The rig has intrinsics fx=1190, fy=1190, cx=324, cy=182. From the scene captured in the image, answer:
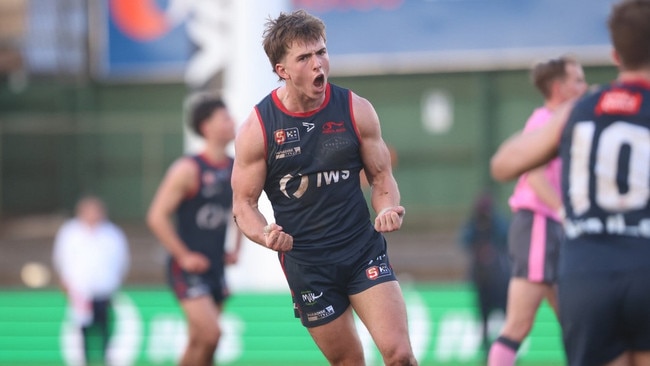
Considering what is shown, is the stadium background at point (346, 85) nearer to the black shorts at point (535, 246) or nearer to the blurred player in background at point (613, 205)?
Answer: the black shorts at point (535, 246)

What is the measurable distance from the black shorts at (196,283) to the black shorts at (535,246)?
7.98ft

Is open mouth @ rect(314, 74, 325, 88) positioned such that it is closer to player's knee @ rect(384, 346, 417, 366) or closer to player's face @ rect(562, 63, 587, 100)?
player's knee @ rect(384, 346, 417, 366)

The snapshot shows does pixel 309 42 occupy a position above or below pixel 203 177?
above

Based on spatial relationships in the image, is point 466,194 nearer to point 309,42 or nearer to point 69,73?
point 69,73

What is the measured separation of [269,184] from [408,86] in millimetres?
17875

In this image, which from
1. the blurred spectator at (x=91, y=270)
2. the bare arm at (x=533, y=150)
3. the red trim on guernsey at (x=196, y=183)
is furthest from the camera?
the blurred spectator at (x=91, y=270)

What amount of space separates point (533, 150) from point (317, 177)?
68.1 inches

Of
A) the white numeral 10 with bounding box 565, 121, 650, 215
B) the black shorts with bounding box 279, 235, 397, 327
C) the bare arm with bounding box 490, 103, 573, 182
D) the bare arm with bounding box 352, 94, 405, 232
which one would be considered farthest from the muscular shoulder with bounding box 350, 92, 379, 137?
the white numeral 10 with bounding box 565, 121, 650, 215

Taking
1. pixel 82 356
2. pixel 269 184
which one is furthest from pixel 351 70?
pixel 269 184

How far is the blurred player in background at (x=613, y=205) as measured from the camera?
443 centimetres

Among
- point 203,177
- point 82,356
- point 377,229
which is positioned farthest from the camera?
point 82,356

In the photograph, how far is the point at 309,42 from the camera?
6.02m

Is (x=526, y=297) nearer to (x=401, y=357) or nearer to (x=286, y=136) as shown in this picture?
(x=401, y=357)

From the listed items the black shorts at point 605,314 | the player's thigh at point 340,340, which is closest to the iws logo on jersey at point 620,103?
the black shorts at point 605,314
